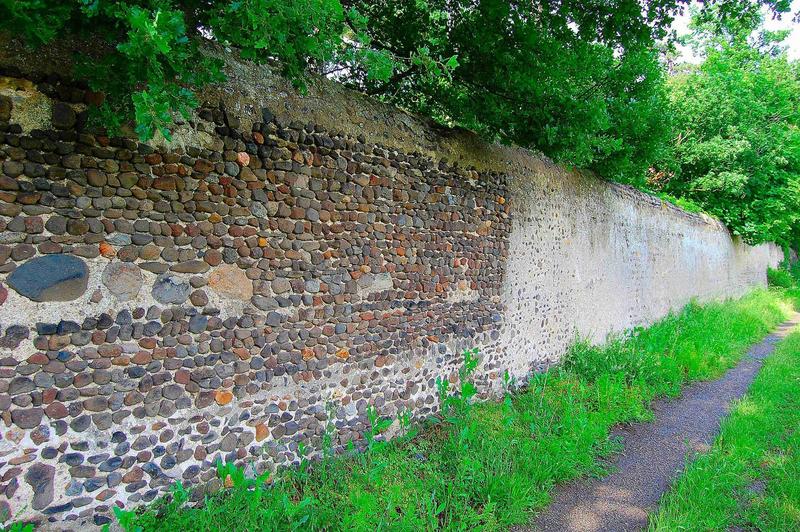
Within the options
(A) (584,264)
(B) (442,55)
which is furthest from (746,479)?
(B) (442,55)

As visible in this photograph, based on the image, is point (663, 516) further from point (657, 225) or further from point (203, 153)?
point (657, 225)

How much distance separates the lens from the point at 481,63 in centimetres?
500

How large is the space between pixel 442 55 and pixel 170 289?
3619 mm

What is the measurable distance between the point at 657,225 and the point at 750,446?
6.45m

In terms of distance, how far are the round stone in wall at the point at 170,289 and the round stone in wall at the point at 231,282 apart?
18 centimetres

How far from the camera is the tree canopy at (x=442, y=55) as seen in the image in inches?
88.4

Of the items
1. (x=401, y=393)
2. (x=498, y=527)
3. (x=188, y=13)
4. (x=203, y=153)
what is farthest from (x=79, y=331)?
(x=498, y=527)

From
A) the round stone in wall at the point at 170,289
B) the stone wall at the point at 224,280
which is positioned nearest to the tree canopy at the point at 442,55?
the stone wall at the point at 224,280

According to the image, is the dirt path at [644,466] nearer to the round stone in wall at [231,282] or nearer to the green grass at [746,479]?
the green grass at [746,479]

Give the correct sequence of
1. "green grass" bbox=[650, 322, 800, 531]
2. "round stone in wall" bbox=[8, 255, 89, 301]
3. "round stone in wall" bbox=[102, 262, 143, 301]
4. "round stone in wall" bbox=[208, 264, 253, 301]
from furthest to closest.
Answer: "green grass" bbox=[650, 322, 800, 531] → "round stone in wall" bbox=[208, 264, 253, 301] → "round stone in wall" bbox=[102, 262, 143, 301] → "round stone in wall" bbox=[8, 255, 89, 301]

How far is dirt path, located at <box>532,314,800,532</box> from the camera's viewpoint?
12.2 ft

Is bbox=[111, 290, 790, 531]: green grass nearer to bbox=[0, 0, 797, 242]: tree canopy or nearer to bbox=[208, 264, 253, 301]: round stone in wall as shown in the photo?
bbox=[208, 264, 253, 301]: round stone in wall

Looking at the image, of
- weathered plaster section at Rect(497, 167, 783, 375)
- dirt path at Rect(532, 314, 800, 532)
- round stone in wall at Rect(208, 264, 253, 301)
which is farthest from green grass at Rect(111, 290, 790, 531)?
round stone in wall at Rect(208, 264, 253, 301)

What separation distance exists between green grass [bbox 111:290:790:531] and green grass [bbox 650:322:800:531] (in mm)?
804
